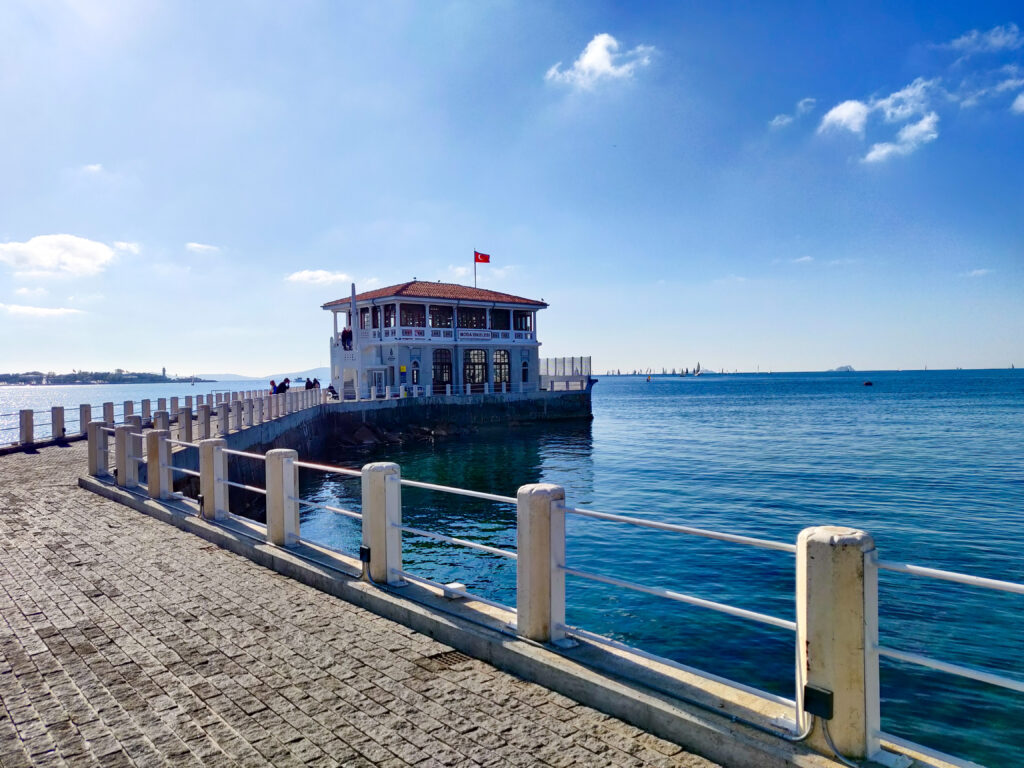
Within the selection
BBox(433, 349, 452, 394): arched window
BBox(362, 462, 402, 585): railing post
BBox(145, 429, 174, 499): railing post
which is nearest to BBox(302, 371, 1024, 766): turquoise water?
BBox(362, 462, 402, 585): railing post

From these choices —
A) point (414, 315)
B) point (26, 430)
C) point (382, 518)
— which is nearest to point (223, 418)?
point (26, 430)

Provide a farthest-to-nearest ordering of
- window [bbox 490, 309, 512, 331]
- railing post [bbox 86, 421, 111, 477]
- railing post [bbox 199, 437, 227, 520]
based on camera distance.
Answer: window [bbox 490, 309, 512, 331], railing post [bbox 86, 421, 111, 477], railing post [bbox 199, 437, 227, 520]

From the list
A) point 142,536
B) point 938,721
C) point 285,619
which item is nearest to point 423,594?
point 285,619

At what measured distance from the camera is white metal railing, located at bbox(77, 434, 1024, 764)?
3367mm

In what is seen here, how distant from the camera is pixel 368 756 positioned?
3.81m

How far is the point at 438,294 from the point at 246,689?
46741 millimetres

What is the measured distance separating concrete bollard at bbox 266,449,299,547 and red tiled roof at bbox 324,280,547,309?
40.6m

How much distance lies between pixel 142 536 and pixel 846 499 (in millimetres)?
20075

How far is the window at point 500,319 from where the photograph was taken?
55031 millimetres

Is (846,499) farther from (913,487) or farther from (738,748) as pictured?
(738,748)

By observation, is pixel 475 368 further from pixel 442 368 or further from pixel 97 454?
pixel 97 454

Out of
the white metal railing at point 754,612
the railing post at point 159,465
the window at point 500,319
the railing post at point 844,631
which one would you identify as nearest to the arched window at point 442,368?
the window at point 500,319

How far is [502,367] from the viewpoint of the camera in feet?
177

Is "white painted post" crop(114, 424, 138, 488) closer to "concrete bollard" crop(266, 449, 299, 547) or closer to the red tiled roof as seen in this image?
"concrete bollard" crop(266, 449, 299, 547)
